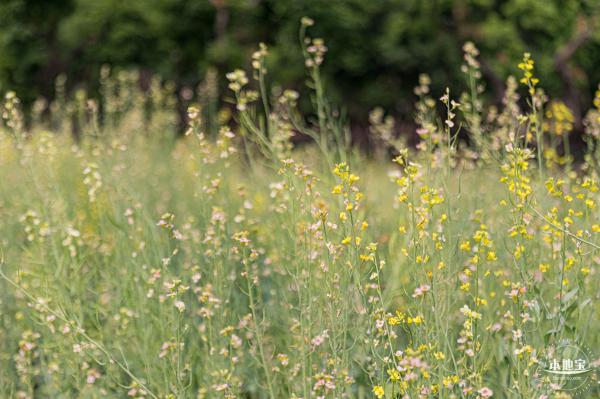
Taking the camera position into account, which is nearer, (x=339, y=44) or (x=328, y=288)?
(x=328, y=288)

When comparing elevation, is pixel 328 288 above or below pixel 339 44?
above

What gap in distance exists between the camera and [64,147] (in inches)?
233

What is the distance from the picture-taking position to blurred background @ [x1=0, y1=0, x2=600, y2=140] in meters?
9.77

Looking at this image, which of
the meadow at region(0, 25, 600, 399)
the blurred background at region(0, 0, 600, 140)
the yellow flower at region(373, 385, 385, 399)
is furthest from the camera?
the blurred background at region(0, 0, 600, 140)

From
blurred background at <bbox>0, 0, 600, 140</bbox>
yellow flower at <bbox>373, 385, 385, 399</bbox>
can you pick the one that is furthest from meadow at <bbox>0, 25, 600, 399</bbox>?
blurred background at <bbox>0, 0, 600, 140</bbox>

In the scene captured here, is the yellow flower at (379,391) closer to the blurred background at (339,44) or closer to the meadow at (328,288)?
the meadow at (328,288)

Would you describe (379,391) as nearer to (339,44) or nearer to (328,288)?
(328,288)

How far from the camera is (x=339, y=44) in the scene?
10.1m

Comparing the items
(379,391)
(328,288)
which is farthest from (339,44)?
(379,391)

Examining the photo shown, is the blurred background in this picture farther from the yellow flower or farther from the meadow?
the yellow flower

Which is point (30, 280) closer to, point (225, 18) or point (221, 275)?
point (221, 275)

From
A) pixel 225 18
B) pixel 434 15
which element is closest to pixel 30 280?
pixel 225 18

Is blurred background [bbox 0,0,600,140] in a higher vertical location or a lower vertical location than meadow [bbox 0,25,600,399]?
lower

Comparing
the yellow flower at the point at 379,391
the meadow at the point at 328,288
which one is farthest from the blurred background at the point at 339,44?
the yellow flower at the point at 379,391
